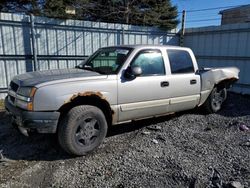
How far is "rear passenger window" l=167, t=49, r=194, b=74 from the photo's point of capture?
482cm

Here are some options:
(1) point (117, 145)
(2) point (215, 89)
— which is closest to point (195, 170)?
(1) point (117, 145)

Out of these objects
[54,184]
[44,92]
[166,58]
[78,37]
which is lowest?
[54,184]

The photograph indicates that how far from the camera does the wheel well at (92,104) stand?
3.62 m

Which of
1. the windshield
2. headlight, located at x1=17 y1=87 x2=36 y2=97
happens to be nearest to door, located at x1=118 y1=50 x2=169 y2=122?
the windshield

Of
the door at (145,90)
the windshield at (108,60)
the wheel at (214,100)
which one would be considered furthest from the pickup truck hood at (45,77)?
the wheel at (214,100)

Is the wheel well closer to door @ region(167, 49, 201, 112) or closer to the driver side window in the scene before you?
the driver side window

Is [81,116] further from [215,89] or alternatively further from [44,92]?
[215,89]

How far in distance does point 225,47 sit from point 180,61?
491 centimetres

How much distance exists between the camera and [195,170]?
336cm

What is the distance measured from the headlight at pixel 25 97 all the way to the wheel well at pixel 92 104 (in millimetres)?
432

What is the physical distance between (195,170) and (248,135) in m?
2.01

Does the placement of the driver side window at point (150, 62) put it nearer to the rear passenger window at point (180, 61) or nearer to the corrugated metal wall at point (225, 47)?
the rear passenger window at point (180, 61)

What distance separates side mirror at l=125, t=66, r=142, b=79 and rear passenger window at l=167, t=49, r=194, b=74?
1055mm

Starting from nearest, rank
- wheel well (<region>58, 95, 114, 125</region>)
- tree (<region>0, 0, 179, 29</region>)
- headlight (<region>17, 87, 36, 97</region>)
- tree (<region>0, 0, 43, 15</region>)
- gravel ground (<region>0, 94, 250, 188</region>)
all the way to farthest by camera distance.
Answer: gravel ground (<region>0, 94, 250, 188</region>)
headlight (<region>17, 87, 36, 97</region>)
wheel well (<region>58, 95, 114, 125</region>)
tree (<region>0, 0, 179, 29</region>)
tree (<region>0, 0, 43, 15</region>)
